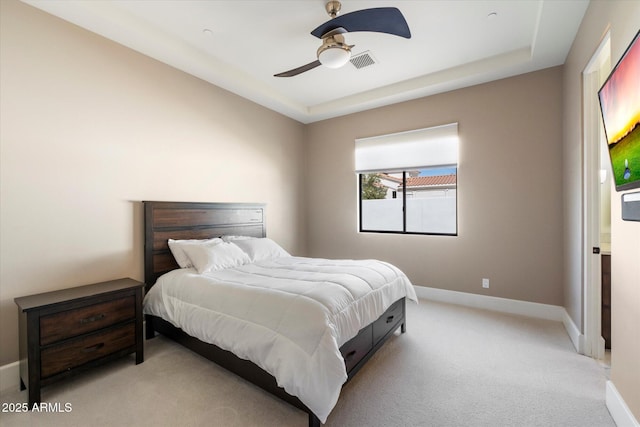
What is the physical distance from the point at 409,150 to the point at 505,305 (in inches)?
93.5

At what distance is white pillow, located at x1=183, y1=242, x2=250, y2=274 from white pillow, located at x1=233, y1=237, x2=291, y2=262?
0.16m

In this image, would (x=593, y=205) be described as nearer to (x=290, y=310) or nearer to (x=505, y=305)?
(x=505, y=305)

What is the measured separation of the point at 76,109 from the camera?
7.98 ft

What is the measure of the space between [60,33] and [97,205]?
1471 mm

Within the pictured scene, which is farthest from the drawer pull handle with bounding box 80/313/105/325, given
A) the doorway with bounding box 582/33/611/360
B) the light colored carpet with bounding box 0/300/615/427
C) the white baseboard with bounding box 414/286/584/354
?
the doorway with bounding box 582/33/611/360

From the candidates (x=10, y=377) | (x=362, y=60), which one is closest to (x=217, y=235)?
(x=10, y=377)

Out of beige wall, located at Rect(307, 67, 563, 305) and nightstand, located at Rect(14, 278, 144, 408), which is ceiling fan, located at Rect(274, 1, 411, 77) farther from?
nightstand, located at Rect(14, 278, 144, 408)

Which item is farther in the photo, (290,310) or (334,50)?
(334,50)

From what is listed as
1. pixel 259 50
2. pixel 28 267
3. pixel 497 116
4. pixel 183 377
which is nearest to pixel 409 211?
pixel 497 116

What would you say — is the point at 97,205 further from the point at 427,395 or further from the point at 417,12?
the point at 417,12

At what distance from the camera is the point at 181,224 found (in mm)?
3168

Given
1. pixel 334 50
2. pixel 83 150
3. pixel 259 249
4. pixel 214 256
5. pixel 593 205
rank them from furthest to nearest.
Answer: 1. pixel 259 249
2. pixel 214 256
3. pixel 83 150
4. pixel 593 205
5. pixel 334 50

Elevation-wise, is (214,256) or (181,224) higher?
(181,224)

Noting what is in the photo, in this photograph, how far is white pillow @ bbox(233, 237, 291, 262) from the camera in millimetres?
3301
